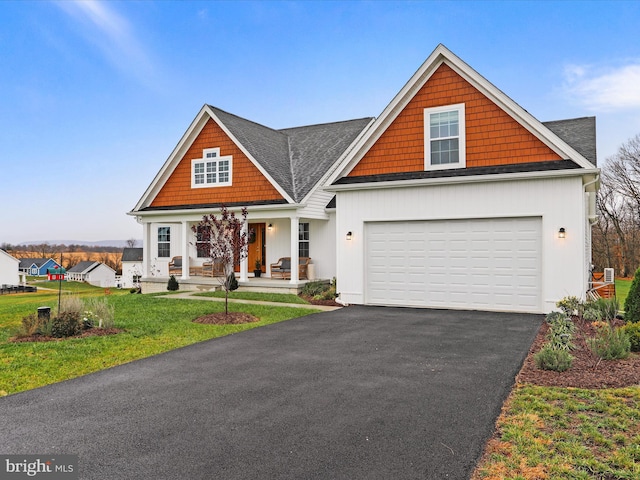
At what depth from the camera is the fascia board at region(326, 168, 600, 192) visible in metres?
11.1

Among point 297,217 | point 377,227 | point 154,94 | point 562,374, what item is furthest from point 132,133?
point 562,374

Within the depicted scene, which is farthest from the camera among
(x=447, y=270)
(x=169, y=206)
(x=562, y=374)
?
(x=169, y=206)

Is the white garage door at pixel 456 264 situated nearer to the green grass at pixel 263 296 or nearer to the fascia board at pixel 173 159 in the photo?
the green grass at pixel 263 296

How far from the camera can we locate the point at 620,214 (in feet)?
120

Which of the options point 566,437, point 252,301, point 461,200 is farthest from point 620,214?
point 566,437

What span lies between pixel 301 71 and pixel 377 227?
1401cm

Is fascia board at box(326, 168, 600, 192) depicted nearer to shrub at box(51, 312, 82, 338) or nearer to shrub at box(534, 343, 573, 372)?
shrub at box(534, 343, 573, 372)

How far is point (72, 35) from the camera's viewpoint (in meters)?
21.6

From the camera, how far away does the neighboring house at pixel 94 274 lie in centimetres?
6544

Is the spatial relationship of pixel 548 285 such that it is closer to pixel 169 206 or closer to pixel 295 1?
pixel 169 206

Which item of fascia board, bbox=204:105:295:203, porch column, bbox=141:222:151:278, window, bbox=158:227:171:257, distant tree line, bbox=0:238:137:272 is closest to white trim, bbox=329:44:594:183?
fascia board, bbox=204:105:295:203

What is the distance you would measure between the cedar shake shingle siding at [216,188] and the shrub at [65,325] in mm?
9528

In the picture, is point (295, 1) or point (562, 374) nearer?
point (562, 374)

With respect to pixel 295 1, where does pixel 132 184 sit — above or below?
below
